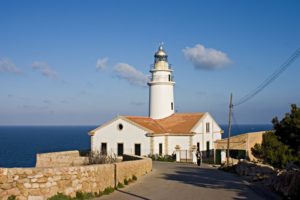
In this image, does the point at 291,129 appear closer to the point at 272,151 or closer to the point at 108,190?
the point at 108,190

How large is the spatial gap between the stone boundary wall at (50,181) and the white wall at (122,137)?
21128 mm

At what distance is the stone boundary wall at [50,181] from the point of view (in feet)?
38.2

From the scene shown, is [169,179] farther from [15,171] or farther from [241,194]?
[15,171]

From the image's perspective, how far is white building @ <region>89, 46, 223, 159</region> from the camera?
36281 mm

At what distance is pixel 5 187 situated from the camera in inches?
455

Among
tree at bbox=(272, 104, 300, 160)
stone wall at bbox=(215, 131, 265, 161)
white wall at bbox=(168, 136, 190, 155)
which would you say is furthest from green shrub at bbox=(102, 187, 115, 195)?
stone wall at bbox=(215, 131, 265, 161)

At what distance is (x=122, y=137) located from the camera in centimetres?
3697

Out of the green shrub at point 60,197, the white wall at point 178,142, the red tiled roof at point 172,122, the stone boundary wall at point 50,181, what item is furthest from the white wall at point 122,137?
the green shrub at point 60,197

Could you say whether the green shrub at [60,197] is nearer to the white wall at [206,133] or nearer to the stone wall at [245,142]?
Answer: the white wall at [206,133]

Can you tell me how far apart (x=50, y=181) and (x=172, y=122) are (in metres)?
27.7

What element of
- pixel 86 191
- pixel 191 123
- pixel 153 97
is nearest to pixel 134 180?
pixel 86 191

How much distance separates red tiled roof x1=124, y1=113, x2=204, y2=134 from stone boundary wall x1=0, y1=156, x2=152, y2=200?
2206cm

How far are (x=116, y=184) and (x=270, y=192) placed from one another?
552 cm

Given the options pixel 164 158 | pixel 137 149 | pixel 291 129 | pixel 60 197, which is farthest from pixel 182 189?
pixel 137 149
